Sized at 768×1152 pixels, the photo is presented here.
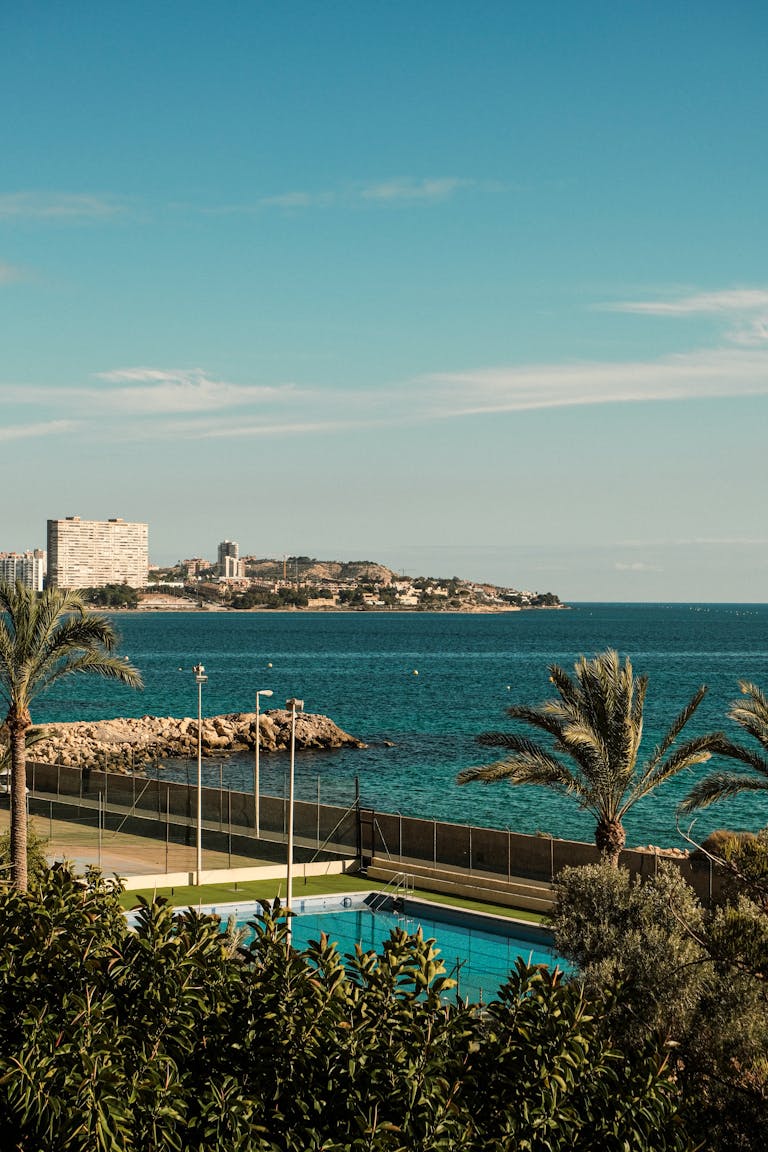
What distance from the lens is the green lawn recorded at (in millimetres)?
30922

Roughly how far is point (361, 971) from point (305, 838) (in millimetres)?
27510

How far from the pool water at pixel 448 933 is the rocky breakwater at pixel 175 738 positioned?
141ft

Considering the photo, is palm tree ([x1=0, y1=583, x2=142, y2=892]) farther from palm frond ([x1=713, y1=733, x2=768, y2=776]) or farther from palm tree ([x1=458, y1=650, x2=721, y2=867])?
palm frond ([x1=713, y1=733, x2=768, y2=776])

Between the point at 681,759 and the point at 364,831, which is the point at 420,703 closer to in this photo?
the point at 364,831

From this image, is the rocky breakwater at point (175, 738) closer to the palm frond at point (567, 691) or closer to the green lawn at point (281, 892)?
the green lawn at point (281, 892)

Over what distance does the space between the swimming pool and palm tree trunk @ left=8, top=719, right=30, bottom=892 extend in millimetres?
4576

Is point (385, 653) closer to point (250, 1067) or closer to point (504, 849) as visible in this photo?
point (504, 849)

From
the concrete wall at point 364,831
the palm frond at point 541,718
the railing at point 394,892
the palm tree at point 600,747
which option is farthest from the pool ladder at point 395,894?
the palm tree at point 600,747

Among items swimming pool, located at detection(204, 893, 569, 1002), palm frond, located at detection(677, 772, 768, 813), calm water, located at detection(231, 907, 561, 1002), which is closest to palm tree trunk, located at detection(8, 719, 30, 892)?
swimming pool, located at detection(204, 893, 569, 1002)

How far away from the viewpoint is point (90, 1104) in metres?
8.48

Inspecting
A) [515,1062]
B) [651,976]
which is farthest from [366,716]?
[515,1062]

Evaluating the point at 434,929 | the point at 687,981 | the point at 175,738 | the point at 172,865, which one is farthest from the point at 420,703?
the point at 687,981

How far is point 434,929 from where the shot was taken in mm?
30078

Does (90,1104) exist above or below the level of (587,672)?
below
